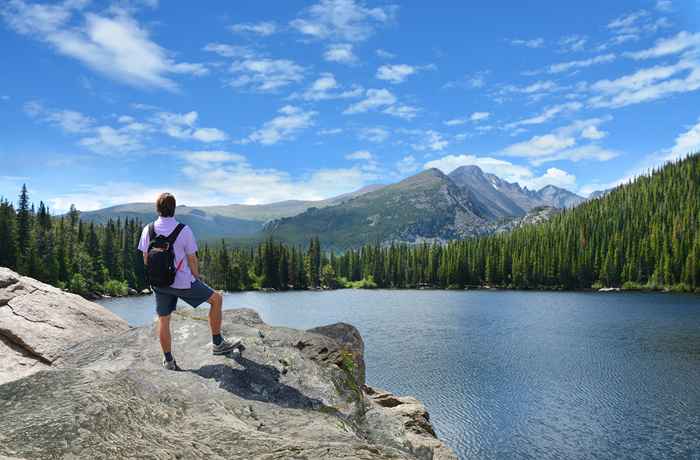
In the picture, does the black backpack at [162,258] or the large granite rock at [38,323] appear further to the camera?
the large granite rock at [38,323]

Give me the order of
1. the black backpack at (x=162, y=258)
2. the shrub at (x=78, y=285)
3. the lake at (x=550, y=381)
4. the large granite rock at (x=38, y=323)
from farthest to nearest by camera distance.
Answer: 1. the shrub at (x=78, y=285)
2. the lake at (x=550, y=381)
3. the large granite rock at (x=38, y=323)
4. the black backpack at (x=162, y=258)

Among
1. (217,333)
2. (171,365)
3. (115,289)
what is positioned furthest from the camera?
(115,289)

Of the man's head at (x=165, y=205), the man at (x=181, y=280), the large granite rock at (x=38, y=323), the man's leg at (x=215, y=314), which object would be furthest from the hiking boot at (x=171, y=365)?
the large granite rock at (x=38, y=323)

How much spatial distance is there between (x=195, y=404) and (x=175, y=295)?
13.2 feet

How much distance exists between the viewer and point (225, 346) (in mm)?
10539

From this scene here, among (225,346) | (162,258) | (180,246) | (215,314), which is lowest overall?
(225,346)

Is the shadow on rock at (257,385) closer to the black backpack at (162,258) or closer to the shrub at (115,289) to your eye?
the black backpack at (162,258)

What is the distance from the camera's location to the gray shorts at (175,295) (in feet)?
34.7

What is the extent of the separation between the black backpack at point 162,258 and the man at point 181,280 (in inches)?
2.4

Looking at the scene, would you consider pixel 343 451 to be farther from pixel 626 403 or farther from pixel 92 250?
pixel 92 250

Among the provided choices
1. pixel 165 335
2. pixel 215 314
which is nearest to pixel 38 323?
pixel 165 335

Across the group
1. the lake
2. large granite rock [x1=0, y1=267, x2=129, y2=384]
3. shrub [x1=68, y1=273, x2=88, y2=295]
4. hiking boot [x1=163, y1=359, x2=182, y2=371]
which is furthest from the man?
shrub [x1=68, y1=273, x2=88, y2=295]

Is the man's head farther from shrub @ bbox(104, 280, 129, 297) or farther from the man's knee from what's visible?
shrub @ bbox(104, 280, 129, 297)

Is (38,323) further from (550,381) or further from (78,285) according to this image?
(78,285)
